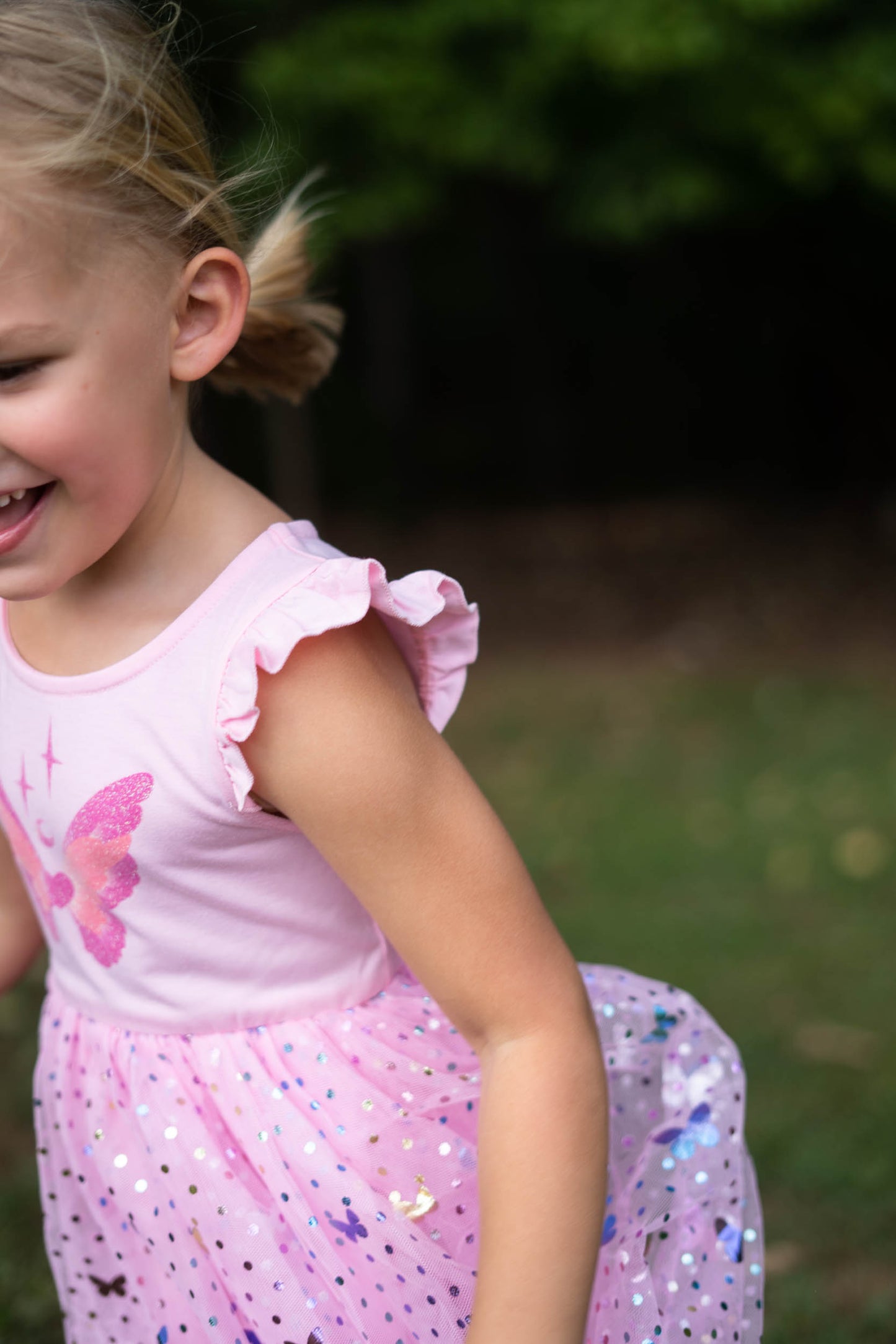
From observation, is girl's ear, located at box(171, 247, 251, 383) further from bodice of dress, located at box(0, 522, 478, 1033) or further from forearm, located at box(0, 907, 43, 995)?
forearm, located at box(0, 907, 43, 995)

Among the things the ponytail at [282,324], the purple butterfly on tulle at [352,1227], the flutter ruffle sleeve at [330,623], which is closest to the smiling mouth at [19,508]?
the flutter ruffle sleeve at [330,623]

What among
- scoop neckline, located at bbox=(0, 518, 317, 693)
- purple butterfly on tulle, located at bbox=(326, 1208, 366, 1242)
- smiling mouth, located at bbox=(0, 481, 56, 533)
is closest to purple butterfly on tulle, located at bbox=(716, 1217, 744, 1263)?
purple butterfly on tulle, located at bbox=(326, 1208, 366, 1242)

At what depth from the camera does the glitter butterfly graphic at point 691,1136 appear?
1.54 metres

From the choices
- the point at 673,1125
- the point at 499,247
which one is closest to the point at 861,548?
the point at 499,247

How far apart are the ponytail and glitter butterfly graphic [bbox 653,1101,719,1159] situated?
3.02 feet

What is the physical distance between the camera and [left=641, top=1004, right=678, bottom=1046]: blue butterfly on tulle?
1642 millimetres

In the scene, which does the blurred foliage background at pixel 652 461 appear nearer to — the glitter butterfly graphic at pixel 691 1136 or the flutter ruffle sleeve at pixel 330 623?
the flutter ruffle sleeve at pixel 330 623

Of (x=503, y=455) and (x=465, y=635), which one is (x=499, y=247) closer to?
(x=503, y=455)

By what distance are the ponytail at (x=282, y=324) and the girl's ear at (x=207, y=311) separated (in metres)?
0.23

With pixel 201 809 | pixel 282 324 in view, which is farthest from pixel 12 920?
pixel 282 324

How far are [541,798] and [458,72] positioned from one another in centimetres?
395

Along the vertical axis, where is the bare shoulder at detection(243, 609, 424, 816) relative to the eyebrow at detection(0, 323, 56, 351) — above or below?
below

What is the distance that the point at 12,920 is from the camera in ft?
5.61

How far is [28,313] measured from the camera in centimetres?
115
